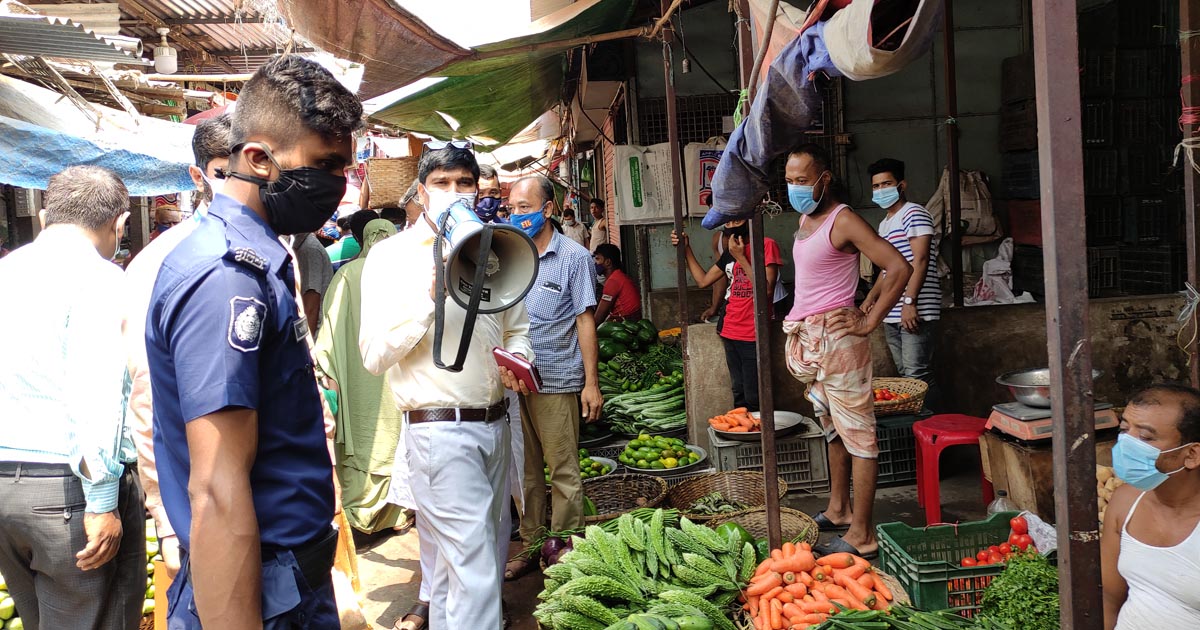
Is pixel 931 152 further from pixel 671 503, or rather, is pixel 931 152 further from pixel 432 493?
pixel 432 493

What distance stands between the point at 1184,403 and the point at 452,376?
2.63 metres

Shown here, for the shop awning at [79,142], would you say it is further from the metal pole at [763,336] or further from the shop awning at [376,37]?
the metal pole at [763,336]

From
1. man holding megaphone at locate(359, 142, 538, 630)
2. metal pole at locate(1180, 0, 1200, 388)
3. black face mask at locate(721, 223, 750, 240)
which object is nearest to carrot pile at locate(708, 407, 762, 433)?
black face mask at locate(721, 223, 750, 240)

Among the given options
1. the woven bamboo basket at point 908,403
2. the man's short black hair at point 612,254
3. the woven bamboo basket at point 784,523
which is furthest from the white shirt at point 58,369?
the man's short black hair at point 612,254

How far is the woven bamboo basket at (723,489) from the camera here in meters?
5.52

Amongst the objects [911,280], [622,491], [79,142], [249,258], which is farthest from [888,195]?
[79,142]

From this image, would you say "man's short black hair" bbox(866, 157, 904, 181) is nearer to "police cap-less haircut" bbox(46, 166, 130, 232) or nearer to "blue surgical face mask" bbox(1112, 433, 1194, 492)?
"blue surgical face mask" bbox(1112, 433, 1194, 492)

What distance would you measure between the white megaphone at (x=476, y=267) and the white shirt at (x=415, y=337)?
149 mm

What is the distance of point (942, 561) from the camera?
12.5ft

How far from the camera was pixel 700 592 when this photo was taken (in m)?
3.74

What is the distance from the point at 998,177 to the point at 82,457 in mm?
9349

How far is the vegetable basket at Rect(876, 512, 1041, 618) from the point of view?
3734 mm

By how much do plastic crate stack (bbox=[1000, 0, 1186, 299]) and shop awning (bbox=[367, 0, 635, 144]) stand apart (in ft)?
15.1

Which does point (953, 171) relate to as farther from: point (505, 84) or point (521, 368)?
point (521, 368)
